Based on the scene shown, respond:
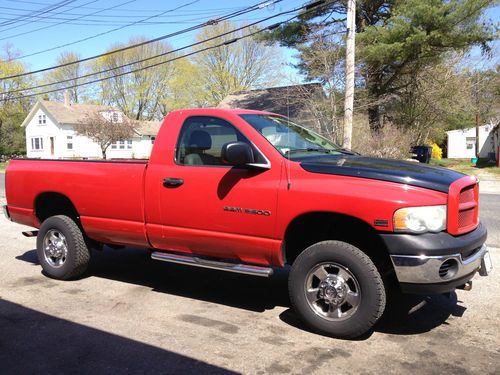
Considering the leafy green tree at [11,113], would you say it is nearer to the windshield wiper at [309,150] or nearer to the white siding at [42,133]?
the white siding at [42,133]

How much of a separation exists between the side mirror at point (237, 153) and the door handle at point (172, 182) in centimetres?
68

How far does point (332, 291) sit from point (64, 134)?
50.6 metres

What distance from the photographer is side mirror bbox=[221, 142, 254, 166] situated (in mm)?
4293

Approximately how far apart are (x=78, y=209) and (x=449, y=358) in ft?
13.5

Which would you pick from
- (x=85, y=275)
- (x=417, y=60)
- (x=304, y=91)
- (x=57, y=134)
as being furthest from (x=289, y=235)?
(x=57, y=134)

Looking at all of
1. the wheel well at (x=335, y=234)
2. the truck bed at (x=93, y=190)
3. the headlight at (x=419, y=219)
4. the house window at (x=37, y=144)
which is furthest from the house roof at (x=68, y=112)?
the headlight at (x=419, y=219)

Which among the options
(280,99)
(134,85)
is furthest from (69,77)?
(280,99)

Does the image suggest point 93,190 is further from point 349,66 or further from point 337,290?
point 349,66

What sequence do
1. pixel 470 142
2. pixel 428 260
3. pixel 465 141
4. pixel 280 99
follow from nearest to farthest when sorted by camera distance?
pixel 428 260, pixel 280 99, pixel 470 142, pixel 465 141

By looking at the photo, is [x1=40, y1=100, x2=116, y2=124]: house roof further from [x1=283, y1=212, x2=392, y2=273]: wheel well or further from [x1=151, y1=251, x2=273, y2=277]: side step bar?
[x1=283, y1=212, x2=392, y2=273]: wheel well

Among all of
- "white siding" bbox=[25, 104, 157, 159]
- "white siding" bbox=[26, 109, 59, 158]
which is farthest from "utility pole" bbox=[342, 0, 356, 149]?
"white siding" bbox=[26, 109, 59, 158]

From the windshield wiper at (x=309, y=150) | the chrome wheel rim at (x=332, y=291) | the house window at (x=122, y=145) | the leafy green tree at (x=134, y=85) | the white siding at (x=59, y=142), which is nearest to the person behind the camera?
the chrome wheel rim at (x=332, y=291)

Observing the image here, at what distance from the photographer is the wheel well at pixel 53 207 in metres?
6.08

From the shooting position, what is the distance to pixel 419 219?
12.3 ft
